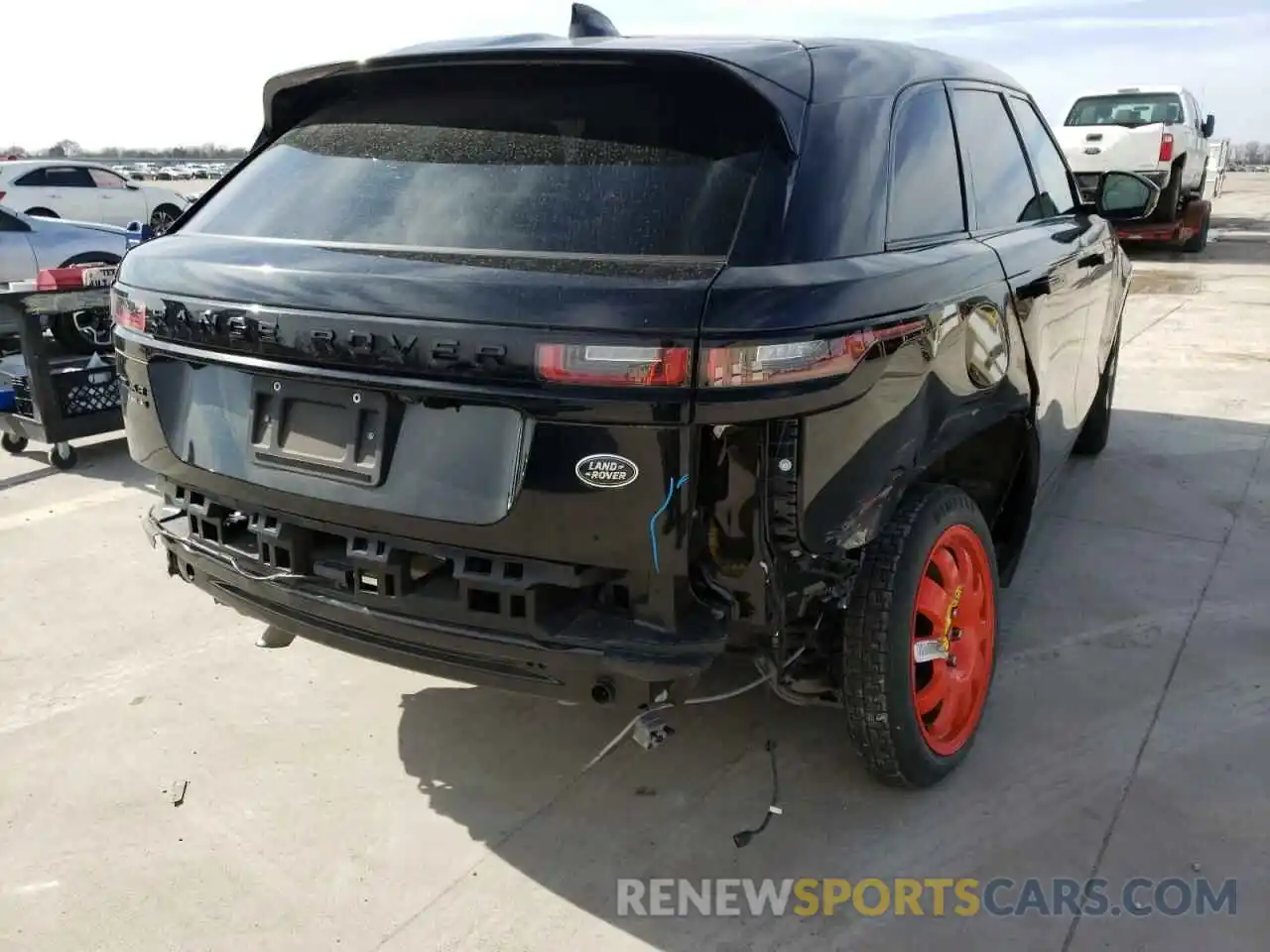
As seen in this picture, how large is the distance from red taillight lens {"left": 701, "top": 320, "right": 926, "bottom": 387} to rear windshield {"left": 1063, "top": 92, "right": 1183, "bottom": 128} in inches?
587

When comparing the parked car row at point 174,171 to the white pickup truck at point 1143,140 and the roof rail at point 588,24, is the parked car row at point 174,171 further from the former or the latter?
the roof rail at point 588,24

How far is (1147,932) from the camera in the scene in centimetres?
226

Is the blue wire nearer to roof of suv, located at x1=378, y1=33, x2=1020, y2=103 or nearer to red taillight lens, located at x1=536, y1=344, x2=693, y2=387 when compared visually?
red taillight lens, located at x1=536, y1=344, x2=693, y2=387

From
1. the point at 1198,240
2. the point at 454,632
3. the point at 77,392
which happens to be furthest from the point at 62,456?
the point at 1198,240

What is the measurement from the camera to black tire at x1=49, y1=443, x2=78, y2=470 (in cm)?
568

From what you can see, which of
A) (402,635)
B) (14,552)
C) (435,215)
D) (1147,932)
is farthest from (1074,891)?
(14,552)

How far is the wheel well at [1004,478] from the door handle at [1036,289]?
355mm

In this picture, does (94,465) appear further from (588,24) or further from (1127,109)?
(1127,109)

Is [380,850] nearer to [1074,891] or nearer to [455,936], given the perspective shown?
[455,936]

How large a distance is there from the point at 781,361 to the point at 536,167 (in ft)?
2.50

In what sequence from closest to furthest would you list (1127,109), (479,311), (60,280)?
1. (479,311)
2. (60,280)
3. (1127,109)

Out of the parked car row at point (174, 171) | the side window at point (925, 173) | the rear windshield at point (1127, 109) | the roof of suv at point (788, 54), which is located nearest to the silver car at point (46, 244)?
the roof of suv at point (788, 54)

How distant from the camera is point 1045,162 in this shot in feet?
13.0

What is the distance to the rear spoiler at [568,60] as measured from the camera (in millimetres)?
2209
